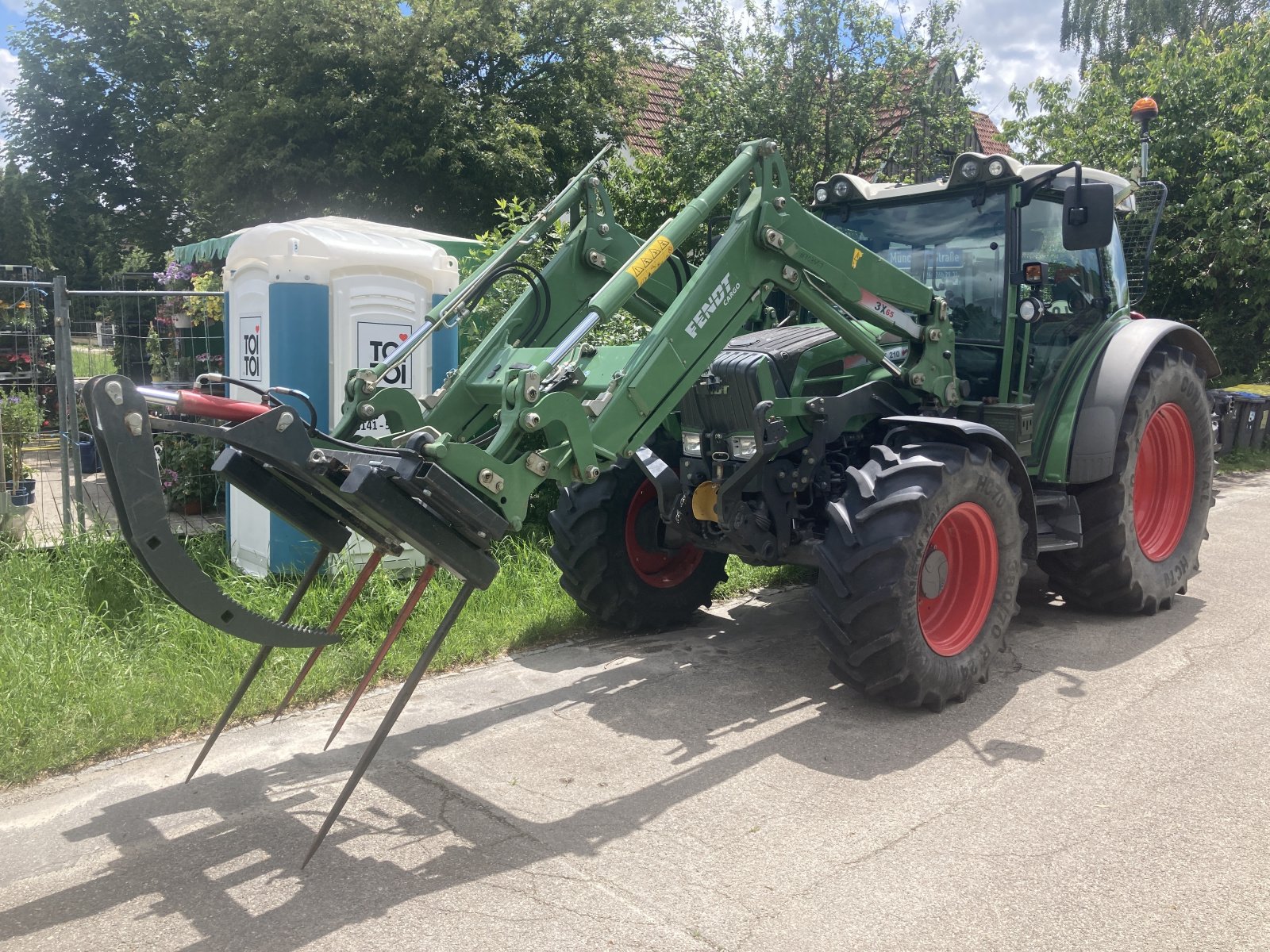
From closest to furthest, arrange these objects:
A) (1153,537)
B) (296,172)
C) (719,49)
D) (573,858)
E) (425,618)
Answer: (573,858), (425,618), (1153,537), (719,49), (296,172)

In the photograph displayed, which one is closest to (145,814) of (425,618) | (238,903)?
(238,903)

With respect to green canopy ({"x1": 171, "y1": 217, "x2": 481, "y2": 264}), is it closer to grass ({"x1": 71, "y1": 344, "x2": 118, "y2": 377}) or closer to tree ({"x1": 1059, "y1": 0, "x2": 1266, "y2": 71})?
grass ({"x1": 71, "y1": 344, "x2": 118, "y2": 377})

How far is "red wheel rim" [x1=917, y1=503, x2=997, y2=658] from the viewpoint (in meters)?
5.13

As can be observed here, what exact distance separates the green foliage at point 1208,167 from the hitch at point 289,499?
12828 mm

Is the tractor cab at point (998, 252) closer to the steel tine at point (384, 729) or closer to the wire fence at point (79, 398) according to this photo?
the steel tine at point (384, 729)

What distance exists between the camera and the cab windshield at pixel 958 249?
5879mm

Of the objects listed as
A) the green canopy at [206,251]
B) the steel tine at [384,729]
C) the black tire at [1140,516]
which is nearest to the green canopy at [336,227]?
the green canopy at [206,251]

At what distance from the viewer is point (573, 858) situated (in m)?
3.61

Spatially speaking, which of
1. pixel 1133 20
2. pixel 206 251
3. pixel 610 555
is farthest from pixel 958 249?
pixel 1133 20

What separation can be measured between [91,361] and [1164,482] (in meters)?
11.1

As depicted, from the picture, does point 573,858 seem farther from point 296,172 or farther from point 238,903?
point 296,172

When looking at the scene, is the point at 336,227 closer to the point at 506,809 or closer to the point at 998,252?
the point at 998,252

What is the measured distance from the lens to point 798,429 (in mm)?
5344

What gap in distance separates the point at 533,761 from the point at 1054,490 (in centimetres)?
353
